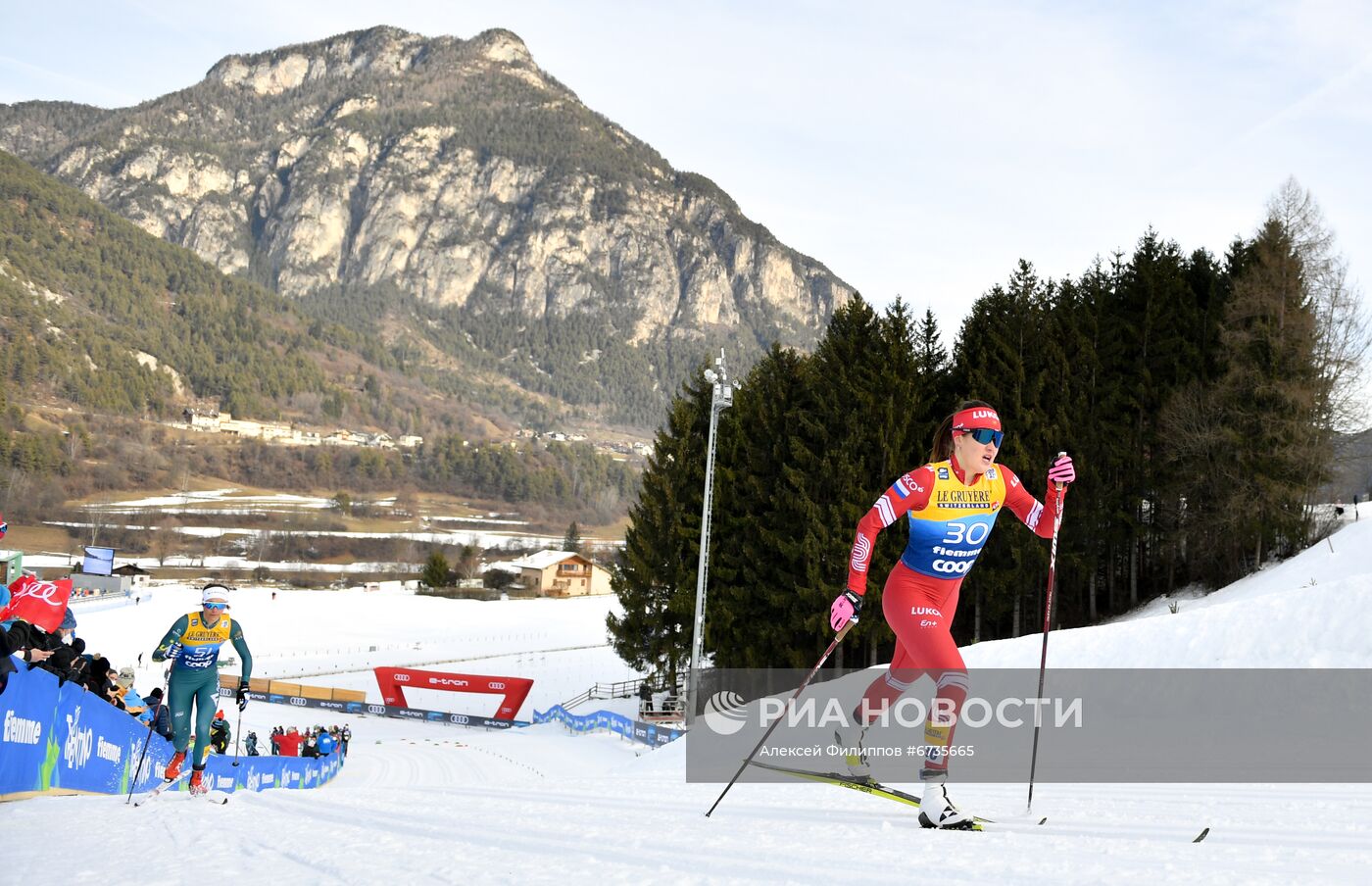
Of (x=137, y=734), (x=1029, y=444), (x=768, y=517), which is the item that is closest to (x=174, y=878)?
(x=137, y=734)

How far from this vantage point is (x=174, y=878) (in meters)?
4.21

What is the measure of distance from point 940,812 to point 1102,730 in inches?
237

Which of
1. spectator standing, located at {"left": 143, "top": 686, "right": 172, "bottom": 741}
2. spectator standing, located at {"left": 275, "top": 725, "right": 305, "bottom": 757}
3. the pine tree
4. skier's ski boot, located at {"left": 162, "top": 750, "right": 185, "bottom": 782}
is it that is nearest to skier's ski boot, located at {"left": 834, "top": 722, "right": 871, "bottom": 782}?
skier's ski boot, located at {"left": 162, "top": 750, "right": 185, "bottom": 782}

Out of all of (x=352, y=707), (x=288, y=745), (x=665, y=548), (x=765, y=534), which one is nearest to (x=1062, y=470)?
(x=288, y=745)

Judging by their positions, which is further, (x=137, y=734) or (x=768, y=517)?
(x=768, y=517)

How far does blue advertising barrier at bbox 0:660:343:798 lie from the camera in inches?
285

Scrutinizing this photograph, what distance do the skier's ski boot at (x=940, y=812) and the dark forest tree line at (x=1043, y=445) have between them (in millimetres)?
20203

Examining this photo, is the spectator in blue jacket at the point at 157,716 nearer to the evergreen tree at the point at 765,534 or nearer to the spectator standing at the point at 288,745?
the spectator standing at the point at 288,745

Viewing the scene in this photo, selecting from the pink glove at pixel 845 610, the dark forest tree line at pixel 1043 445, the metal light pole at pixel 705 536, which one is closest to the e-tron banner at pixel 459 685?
the dark forest tree line at pixel 1043 445

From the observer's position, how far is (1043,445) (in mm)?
27281

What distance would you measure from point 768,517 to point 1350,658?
61.7 feet

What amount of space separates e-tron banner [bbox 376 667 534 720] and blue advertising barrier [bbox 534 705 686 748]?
1068mm

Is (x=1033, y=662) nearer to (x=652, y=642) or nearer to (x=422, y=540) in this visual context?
(x=652, y=642)

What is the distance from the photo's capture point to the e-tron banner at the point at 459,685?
3550 cm
